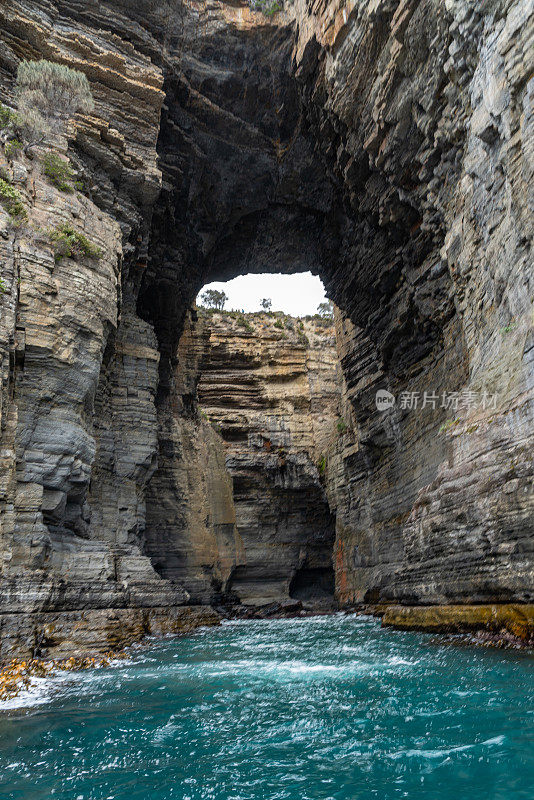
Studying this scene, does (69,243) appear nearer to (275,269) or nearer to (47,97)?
(47,97)

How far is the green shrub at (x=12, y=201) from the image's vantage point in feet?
44.9

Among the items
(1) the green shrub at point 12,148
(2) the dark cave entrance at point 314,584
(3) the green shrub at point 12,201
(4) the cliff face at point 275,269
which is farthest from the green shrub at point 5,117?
(2) the dark cave entrance at point 314,584

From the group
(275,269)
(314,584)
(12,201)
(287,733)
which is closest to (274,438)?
(314,584)

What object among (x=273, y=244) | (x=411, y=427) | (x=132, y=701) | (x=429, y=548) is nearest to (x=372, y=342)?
(x=411, y=427)

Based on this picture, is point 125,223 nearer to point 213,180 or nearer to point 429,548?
point 213,180

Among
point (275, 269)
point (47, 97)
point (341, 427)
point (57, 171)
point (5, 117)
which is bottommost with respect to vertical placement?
point (341, 427)

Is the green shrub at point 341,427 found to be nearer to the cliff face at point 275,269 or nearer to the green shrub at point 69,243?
the cliff face at point 275,269

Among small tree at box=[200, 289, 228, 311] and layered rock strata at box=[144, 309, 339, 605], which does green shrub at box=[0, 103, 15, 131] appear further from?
small tree at box=[200, 289, 228, 311]

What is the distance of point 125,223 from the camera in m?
18.2

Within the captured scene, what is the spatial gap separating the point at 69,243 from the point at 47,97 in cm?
554

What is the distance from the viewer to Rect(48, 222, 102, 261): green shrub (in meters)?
14.5

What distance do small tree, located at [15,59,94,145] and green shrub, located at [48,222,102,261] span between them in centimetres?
325

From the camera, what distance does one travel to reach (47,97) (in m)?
16.5

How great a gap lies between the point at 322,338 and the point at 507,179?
934 inches
